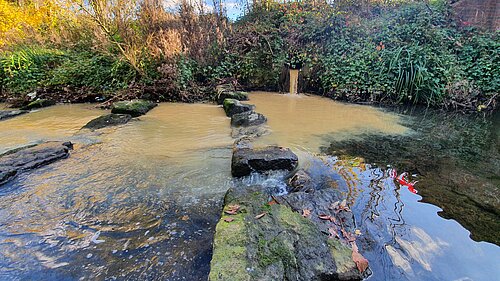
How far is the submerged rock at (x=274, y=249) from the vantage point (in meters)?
1.72

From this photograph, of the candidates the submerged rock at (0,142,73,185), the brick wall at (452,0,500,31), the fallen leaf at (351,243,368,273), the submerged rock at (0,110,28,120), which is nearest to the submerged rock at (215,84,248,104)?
the submerged rock at (0,142,73,185)

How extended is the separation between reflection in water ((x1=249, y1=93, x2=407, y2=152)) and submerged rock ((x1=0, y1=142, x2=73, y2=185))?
2.92 meters

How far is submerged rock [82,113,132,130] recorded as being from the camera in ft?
17.2

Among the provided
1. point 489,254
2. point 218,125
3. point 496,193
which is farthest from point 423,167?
point 218,125

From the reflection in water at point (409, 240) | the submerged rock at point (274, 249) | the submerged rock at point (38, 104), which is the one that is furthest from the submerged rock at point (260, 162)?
the submerged rock at point (38, 104)

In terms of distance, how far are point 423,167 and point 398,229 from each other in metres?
1.65

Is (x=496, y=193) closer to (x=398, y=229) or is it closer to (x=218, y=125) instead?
(x=398, y=229)

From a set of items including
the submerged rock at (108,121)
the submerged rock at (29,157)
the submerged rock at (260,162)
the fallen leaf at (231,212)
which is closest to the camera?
the fallen leaf at (231,212)

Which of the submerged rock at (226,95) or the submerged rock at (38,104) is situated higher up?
the submerged rock at (226,95)

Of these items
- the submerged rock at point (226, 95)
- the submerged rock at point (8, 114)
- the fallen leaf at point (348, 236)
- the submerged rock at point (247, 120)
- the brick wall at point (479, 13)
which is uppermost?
the brick wall at point (479, 13)

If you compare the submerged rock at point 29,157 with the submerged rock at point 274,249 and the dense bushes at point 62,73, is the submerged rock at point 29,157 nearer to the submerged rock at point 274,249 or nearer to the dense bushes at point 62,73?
the submerged rock at point 274,249

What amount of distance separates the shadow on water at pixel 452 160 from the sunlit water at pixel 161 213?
0.70 feet

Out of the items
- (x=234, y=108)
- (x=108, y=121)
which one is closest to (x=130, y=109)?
(x=108, y=121)

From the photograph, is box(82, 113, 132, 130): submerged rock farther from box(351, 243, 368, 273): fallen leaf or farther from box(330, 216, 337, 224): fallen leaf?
box(351, 243, 368, 273): fallen leaf
